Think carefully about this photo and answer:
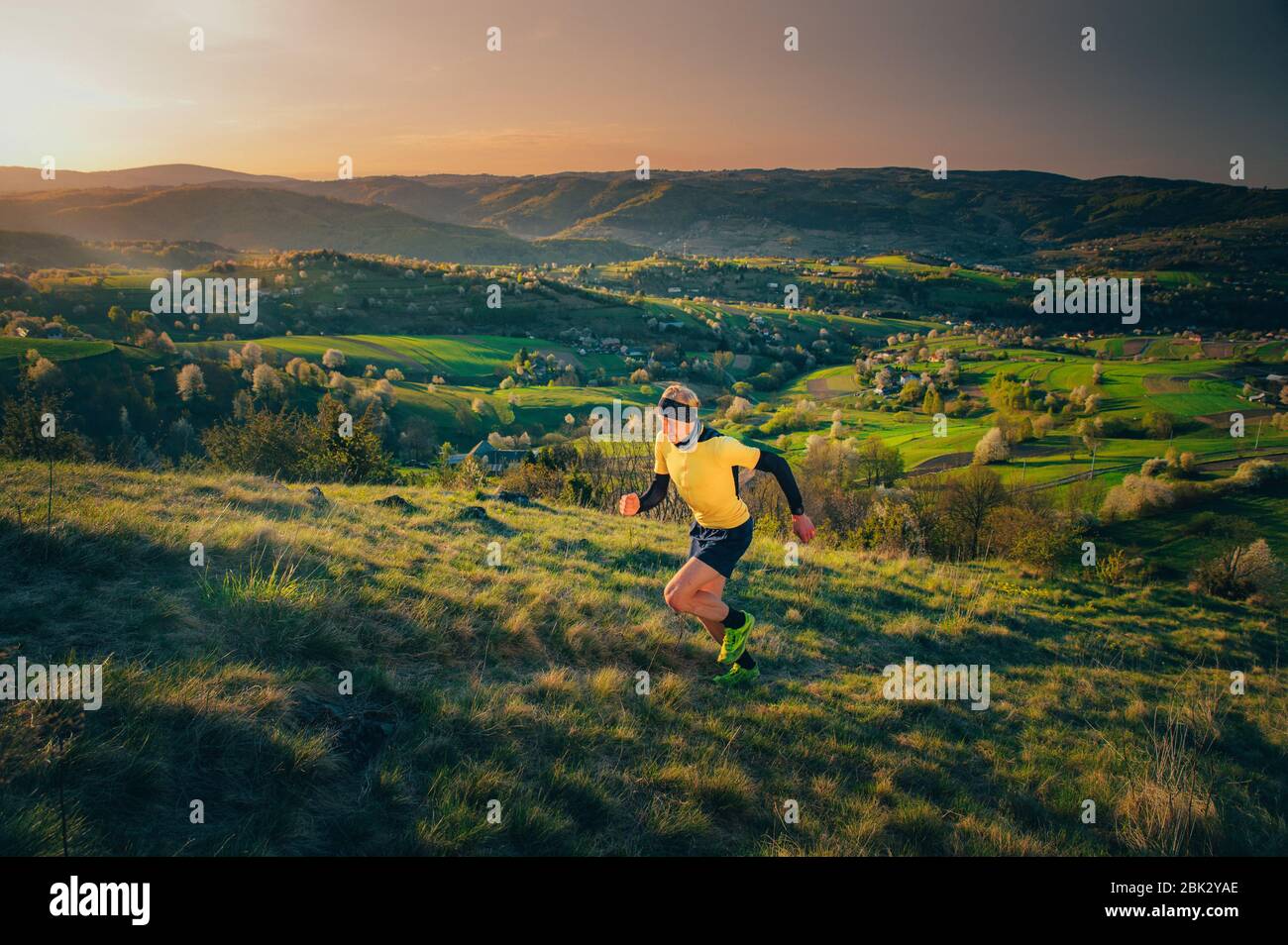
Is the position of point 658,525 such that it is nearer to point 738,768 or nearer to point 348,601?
point 348,601

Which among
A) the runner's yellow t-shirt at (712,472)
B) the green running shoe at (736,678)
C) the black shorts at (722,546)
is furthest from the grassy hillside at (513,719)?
the runner's yellow t-shirt at (712,472)

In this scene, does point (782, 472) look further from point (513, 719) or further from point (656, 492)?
point (513, 719)

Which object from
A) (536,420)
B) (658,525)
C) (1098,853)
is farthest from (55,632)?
(536,420)

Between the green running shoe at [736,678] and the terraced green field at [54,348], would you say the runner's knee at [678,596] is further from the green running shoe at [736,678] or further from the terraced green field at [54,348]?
the terraced green field at [54,348]

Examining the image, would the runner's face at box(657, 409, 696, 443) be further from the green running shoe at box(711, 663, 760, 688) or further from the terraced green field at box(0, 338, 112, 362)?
the terraced green field at box(0, 338, 112, 362)

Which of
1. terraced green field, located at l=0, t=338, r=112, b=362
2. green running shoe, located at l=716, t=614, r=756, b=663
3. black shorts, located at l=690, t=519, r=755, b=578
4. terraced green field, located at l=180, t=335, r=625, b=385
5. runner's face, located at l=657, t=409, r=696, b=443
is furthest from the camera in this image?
terraced green field, located at l=180, t=335, r=625, b=385

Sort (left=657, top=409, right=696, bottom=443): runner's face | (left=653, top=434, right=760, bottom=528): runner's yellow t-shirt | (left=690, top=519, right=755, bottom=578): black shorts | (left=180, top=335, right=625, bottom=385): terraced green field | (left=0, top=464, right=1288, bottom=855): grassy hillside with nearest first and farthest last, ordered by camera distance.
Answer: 1. (left=0, top=464, right=1288, bottom=855): grassy hillside
2. (left=657, top=409, right=696, bottom=443): runner's face
3. (left=653, top=434, right=760, bottom=528): runner's yellow t-shirt
4. (left=690, top=519, right=755, bottom=578): black shorts
5. (left=180, top=335, right=625, bottom=385): terraced green field

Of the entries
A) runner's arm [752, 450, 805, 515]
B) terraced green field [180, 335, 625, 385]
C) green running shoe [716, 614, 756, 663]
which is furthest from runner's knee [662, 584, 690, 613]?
terraced green field [180, 335, 625, 385]

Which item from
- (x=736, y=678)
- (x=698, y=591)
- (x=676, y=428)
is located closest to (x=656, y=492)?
(x=676, y=428)
